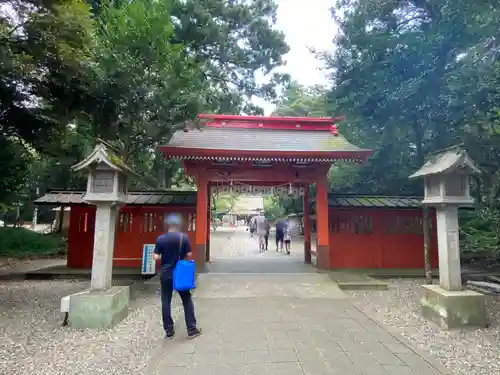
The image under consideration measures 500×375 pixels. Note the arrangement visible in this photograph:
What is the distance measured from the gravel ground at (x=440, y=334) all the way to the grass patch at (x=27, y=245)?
15.0 meters

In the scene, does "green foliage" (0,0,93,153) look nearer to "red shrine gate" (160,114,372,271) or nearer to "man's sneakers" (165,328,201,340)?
"red shrine gate" (160,114,372,271)

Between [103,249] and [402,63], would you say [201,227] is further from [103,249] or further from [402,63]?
[402,63]

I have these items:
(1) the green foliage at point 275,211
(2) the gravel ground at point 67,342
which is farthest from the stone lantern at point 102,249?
(1) the green foliage at point 275,211

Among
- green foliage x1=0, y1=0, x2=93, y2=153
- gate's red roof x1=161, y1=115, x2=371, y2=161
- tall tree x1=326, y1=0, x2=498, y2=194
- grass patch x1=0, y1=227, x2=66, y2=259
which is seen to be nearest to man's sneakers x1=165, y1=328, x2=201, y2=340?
gate's red roof x1=161, y1=115, x2=371, y2=161

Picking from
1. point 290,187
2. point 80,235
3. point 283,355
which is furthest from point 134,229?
point 283,355

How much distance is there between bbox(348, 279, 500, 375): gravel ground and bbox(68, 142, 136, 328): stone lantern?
15.0 ft

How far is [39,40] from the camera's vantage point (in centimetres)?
602

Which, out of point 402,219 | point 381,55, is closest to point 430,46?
point 381,55

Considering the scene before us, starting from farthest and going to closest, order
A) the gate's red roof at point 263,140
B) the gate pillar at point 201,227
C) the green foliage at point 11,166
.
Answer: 1. the gate pillar at point 201,227
2. the gate's red roof at point 263,140
3. the green foliage at point 11,166

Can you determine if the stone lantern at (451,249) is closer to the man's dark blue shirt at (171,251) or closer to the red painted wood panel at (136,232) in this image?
the man's dark blue shirt at (171,251)

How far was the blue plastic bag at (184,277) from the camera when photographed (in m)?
4.54

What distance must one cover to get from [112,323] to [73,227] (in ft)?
20.5

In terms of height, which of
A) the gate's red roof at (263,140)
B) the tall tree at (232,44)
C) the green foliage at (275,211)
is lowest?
the green foliage at (275,211)

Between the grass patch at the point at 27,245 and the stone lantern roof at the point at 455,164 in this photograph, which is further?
the grass patch at the point at 27,245
